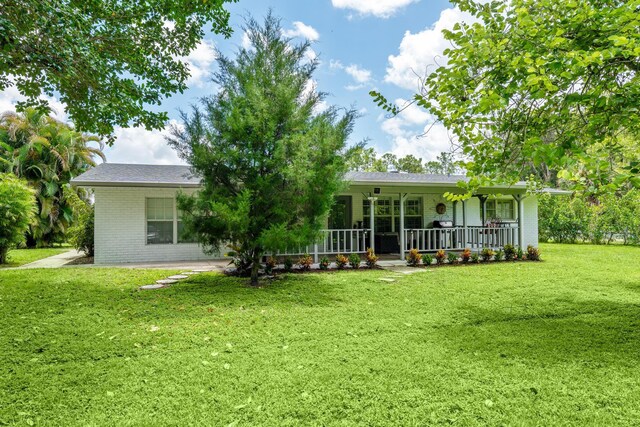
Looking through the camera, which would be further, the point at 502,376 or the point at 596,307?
the point at 596,307

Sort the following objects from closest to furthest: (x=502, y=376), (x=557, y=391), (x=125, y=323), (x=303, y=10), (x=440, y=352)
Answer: (x=557, y=391) → (x=502, y=376) → (x=440, y=352) → (x=125, y=323) → (x=303, y=10)

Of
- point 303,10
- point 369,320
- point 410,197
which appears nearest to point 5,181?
point 303,10

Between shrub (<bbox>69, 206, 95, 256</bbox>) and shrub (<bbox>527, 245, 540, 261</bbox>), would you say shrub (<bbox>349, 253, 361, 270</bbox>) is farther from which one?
shrub (<bbox>69, 206, 95, 256</bbox>)

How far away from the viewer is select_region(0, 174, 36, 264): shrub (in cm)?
965

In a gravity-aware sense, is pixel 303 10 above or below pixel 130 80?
above

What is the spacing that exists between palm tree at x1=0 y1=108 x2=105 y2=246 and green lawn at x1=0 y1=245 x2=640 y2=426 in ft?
37.5

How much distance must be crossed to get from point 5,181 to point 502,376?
1242 centimetres

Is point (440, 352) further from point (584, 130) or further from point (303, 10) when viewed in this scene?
point (303, 10)

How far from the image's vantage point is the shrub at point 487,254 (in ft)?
35.9

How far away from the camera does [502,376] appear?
124 inches

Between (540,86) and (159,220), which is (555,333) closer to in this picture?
(540,86)

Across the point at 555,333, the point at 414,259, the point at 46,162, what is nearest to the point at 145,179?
the point at 414,259

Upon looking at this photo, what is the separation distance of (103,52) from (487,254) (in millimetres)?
11017

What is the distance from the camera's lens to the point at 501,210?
14805 mm
